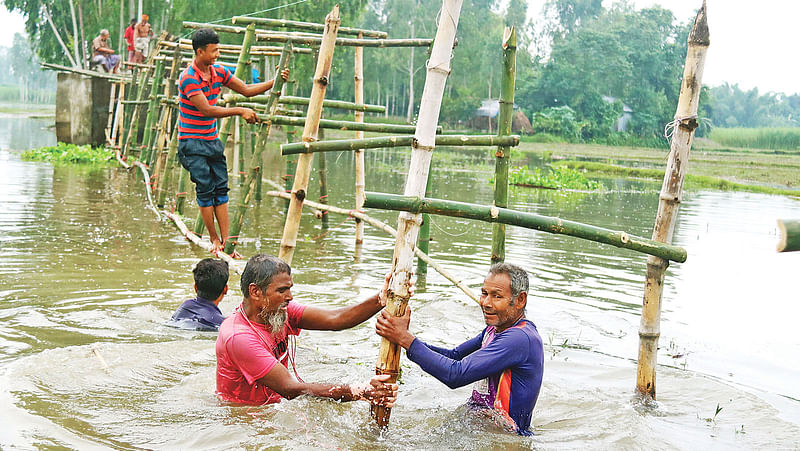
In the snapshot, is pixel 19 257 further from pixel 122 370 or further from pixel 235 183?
pixel 235 183

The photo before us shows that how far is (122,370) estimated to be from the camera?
5297mm

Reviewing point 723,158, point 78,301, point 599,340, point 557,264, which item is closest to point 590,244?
point 557,264

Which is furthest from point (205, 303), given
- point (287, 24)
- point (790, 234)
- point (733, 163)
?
point (733, 163)

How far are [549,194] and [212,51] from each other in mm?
13567

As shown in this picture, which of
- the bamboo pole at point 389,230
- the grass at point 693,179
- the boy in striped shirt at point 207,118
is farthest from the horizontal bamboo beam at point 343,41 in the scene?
the grass at point 693,179

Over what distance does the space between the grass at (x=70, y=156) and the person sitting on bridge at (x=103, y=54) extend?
4.51 metres

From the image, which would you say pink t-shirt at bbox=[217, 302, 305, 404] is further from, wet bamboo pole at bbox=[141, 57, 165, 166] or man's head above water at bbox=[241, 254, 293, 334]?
wet bamboo pole at bbox=[141, 57, 165, 166]

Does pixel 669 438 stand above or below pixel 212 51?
below

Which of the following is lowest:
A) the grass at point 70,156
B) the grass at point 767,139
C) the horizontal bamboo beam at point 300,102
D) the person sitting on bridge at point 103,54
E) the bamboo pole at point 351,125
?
the grass at point 70,156

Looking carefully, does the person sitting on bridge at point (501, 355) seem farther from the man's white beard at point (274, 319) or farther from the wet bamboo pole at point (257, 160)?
the wet bamboo pole at point (257, 160)

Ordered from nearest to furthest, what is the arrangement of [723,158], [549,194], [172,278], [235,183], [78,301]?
[78,301]
[172,278]
[235,183]
[549,194]
[723,158]

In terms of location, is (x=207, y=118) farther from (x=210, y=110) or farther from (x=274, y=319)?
(x=274, y=319)

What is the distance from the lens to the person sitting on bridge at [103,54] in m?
23.9

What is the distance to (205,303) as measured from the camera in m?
6.14
